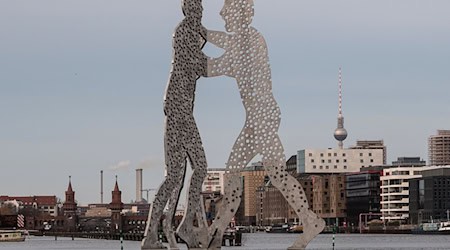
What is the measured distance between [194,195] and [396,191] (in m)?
138

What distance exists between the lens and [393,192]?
192m

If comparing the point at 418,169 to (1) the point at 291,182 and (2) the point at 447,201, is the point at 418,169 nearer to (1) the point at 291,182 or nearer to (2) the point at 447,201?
(2) the point at 447,201

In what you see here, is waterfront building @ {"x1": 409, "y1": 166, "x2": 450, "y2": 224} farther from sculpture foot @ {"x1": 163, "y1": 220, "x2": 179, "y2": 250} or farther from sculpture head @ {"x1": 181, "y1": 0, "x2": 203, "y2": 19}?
sculpture head @ {"x1": 181, "y1": 0, "x2": 203, "y2": 19}

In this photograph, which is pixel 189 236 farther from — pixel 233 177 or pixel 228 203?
pixel 233 177

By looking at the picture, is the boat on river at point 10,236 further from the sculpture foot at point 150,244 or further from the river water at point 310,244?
the sculpture foot at point 150,244

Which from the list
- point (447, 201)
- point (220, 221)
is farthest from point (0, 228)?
point (220, 221)

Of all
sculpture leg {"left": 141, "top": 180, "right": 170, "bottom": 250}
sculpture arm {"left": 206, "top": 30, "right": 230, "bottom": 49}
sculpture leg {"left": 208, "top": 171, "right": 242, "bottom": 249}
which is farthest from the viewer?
sculpture arm {"left": 206, "top": 30, "right": 230, "bottom": 49}

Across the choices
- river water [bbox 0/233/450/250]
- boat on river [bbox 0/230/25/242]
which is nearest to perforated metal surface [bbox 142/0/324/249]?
river water [bbox 0/233/450/250]

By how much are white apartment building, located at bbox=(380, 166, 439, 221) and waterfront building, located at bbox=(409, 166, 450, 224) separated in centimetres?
727

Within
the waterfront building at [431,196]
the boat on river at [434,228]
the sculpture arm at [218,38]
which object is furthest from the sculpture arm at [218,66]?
the waterfront building at [431,196]

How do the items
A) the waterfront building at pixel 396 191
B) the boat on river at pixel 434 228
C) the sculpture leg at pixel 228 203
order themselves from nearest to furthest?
the sculpture leg at pixel 228 203
the boat on river at pixel 434 228
the waterfront building at pixel 396 191

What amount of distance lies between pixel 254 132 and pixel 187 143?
2.69 meters

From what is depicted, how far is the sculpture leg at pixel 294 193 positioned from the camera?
56.0 meters

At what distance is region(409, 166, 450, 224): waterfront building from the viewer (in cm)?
17562
